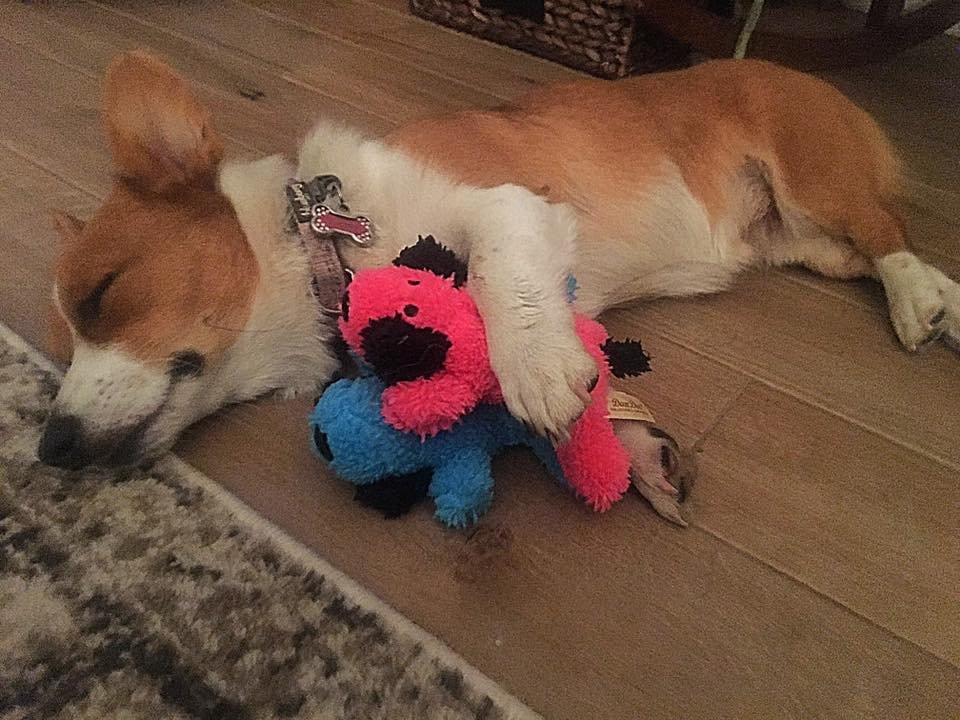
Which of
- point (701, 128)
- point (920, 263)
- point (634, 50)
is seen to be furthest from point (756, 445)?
point (634, 50)

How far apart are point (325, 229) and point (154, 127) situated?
26 centimetres

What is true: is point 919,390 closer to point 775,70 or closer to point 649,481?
point 649,481

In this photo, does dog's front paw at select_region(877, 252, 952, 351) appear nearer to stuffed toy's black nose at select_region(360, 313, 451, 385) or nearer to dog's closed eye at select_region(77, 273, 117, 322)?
stuffed toy's black nose at select_region(360, 313, 451, 385)

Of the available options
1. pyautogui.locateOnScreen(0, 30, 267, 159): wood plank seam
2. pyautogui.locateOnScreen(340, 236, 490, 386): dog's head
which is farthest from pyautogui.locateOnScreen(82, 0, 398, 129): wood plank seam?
pyautogui.locateOnScreen(340, 236, 490, 386): dog's head

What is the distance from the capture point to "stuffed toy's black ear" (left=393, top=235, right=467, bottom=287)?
3.55 feet

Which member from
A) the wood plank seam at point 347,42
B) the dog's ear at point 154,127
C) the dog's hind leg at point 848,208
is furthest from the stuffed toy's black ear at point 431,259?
the wood plank seam at point 347,42

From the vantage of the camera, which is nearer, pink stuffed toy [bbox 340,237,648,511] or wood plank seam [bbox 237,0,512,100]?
pink stuffed toy [bbox 340,237,648,511]

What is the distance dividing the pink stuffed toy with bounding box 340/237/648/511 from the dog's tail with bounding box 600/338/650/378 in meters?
0.03

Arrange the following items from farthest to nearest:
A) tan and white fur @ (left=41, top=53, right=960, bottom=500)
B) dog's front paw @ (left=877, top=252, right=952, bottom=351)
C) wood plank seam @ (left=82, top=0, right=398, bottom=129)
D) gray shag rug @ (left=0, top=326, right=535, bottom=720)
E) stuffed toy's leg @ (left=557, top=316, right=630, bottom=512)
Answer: wood plank seam @ (left=82, top=0, right=398, bottom=129)
dog's front paw @ (left=877, top=252, right=952, bottom=351)
tan and white fur @ (left=41, top=53, right=960, bottom=500)
stuffed toy's leg @ (left=557, top=316, right=630, bottom=512)
gray shag rug @ (left=0, top=326, right=535, bottom=720)


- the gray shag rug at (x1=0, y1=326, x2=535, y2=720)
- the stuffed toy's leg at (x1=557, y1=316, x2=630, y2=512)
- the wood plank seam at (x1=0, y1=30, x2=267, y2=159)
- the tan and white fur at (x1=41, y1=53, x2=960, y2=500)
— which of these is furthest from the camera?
the wood plank seam at (x1=0, y1=30, x2=267, y2=159)

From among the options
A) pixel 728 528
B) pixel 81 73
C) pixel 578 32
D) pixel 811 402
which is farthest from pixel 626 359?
pixel 81 73

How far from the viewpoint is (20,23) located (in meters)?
2.52

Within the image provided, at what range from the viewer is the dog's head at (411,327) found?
38.0 inches

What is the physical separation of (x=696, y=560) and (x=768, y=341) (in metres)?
0.47
